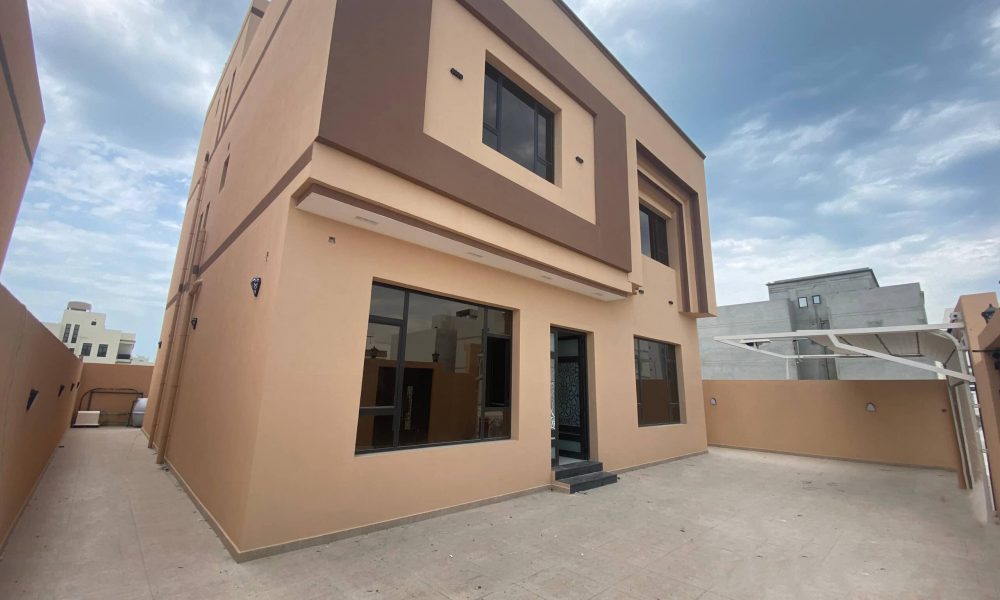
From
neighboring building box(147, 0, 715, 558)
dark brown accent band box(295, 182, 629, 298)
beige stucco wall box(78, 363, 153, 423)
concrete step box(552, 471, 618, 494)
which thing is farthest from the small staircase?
beige stucco wall box(78, 363, 153, 423)

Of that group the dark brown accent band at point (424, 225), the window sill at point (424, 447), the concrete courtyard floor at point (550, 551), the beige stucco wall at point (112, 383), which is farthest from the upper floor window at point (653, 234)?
the beige stucco wall at point (112, 383)

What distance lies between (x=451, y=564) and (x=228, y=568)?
1.67 m

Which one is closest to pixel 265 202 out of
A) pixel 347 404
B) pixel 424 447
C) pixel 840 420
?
pixel 347 404

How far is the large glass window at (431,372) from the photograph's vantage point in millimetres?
4039

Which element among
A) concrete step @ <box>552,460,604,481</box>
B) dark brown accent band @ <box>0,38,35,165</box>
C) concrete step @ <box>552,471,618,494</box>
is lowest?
concrete step @ <box>552,471,618,494</box>

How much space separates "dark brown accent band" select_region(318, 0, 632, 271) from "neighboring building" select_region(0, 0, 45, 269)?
1643mm

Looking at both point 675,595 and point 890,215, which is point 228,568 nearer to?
point 675,595

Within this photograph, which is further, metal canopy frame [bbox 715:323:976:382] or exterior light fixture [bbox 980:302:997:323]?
metal canopy frame [bbox 715:323:976:382]

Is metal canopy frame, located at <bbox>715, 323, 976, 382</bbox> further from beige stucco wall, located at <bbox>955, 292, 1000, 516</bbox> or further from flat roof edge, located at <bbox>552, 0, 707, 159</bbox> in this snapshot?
flat roof edge, located at <bbox>552, 0, 707, 159</bbox>

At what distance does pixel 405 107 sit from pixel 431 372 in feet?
9.65

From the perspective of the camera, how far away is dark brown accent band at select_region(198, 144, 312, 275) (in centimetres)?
341

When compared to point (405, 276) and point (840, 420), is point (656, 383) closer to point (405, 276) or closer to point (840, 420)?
point (840, 420)

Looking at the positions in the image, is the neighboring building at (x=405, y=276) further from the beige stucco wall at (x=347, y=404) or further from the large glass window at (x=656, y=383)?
the large glass window at (x=656, y=383)

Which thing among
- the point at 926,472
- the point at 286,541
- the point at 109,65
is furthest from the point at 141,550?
the point at 109,65
